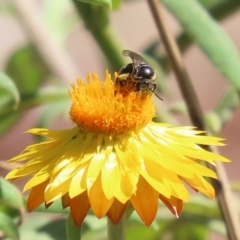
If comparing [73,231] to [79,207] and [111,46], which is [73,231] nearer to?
[79,207]

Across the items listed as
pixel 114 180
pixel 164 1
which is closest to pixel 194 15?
pixel 164 1

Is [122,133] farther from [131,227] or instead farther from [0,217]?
[131,227]

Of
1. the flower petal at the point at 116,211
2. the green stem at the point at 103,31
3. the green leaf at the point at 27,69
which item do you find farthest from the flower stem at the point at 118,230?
the green leaf at the point at 27,69

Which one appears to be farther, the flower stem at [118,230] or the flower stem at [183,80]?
the flower stem at [183,80]

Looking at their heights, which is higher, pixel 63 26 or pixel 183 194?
pixel 63 26

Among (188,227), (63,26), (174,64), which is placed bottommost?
(188,227)

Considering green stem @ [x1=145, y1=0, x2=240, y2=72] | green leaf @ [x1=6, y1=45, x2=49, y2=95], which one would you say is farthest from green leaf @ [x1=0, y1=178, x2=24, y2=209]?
green leaf @ [x1=6, y1=45, x2=49, y2=95]

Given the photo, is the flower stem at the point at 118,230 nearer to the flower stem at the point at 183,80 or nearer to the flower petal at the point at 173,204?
the flower petal at the point at 173,204
